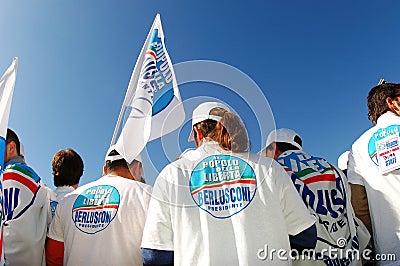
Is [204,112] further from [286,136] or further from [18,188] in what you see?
[18,188]

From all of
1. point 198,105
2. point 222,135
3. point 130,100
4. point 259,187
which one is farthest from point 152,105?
point 259,187

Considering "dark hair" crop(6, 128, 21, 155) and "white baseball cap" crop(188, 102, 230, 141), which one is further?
"dark hair" crop(6, 128, 21, 155)

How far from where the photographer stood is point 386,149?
2910mm

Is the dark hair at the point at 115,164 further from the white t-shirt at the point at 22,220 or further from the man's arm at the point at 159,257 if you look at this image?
the man's arm at the point at 159,257

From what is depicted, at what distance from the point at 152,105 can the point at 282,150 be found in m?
1.52

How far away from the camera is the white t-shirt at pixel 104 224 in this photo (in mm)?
2688

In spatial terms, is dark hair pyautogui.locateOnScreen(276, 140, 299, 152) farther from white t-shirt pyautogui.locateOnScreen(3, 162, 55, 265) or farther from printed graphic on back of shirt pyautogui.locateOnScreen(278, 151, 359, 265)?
white t-shirt pyautogui.locateOnScreen(3, 162, 55, 265)

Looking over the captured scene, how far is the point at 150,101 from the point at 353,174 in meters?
2.10

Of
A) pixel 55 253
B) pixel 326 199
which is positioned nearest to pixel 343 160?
pixel 326 199

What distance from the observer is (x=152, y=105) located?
Answer: 393 centimetres

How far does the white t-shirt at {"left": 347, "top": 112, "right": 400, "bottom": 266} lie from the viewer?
9.29ft

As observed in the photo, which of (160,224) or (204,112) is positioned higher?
(204,112)

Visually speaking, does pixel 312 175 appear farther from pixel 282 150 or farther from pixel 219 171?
pixel 219 171

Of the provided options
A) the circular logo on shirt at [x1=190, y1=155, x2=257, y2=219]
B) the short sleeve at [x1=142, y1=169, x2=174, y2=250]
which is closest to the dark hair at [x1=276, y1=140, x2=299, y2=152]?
the circular logo on shirt at [x1=190, y1=155, x2=257, y2=219]
